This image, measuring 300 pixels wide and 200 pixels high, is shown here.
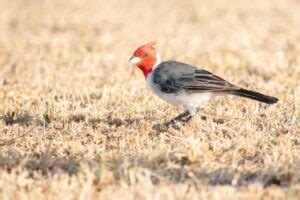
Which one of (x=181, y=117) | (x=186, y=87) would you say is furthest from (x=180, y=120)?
(x=186, y=87)

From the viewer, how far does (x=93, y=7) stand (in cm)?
1459

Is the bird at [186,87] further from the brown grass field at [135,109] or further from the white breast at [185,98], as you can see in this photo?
the brown grass field at [135,109]

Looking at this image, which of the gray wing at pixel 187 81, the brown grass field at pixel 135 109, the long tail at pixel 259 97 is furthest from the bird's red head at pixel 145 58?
the long tail at pixel 259 97

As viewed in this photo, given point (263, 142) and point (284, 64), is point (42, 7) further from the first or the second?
point (263, 142)

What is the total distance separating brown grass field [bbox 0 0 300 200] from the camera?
5449 mm

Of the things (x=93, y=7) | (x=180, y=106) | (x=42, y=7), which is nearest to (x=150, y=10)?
(x=93, y=7)

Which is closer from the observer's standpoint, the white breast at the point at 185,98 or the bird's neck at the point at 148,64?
the white breast at the point at 185,98

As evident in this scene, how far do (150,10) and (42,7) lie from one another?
7.60 ft

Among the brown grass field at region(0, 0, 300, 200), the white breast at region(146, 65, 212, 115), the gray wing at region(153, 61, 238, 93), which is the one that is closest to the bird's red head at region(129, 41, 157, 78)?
the gray wing at region(153, 61, 238, 93)

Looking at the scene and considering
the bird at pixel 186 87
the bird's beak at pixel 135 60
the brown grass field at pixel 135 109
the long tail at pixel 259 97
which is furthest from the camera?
the bird's beak at pixel 135 60

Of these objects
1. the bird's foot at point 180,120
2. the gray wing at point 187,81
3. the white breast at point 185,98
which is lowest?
the bird's foot at point 180,120

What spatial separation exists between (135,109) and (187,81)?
0.90m

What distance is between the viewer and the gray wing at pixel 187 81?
A: 709cm

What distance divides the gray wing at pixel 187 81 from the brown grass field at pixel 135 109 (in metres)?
0.36
